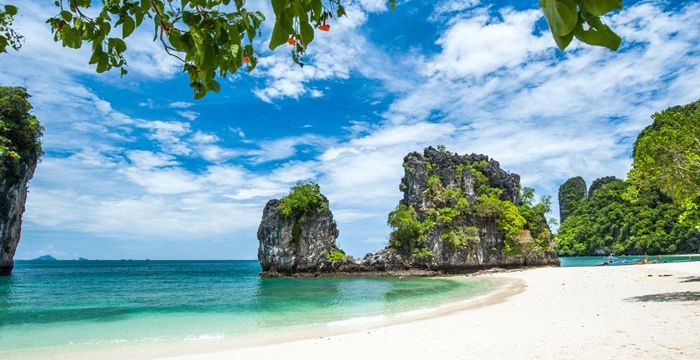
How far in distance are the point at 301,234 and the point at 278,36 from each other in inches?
1774

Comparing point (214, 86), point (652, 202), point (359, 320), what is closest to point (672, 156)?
point (359, 320)

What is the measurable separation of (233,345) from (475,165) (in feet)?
146

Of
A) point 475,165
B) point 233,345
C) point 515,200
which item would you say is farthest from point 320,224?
point 233,345

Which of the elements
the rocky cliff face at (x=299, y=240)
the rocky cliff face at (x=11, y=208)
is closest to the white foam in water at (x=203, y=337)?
the rocky cliff face at (x=299, y=240)

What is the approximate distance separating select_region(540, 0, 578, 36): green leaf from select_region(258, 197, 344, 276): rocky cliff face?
4516 cm

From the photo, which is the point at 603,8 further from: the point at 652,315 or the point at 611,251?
the point at 611,251

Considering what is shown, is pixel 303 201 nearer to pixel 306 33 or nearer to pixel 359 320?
pixel 359 320

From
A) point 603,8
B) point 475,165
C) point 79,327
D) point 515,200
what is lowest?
point 79,327

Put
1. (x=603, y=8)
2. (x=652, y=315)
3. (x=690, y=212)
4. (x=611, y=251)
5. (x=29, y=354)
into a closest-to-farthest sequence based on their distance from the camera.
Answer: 1. (x=603, y=8)
2. (x=652, y=315)
3. (x=29, y=354)
4. (x=690, y=212)
5. (x=611, y=251)

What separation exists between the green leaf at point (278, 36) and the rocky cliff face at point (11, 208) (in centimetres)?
4722

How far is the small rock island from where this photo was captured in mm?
43469

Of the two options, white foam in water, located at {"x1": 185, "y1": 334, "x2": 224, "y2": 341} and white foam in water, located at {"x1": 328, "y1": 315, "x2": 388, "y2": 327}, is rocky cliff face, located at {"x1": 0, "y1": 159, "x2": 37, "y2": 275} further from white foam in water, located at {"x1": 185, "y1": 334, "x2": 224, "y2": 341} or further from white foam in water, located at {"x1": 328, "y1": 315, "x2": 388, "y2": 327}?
white foam in water, located at {"x1": 328, "y1": 315, "x2": 388, "y2": 327}

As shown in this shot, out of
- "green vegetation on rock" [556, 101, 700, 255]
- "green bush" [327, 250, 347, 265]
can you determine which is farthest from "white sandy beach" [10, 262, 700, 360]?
"green bush" [327, 250, 347, 265]

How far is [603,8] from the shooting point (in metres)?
0.73
